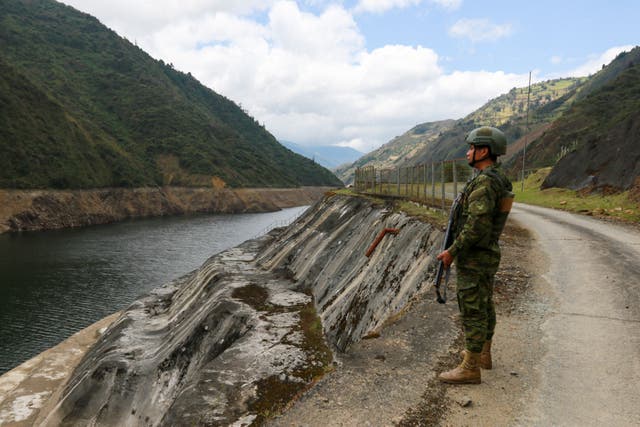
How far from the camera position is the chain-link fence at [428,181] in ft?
57.1

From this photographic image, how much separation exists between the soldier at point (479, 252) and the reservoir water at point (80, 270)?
2782 cm

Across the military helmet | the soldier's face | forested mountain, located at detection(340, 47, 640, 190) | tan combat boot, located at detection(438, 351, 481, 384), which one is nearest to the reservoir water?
tan combat boot, located at detection(438, 351, 481, 384)

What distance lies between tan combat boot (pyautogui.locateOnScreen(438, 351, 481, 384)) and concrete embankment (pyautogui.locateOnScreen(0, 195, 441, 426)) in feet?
8.50

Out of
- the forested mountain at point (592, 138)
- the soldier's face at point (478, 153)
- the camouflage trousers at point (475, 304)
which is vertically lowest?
the camouflage trousers at point (475, 304)

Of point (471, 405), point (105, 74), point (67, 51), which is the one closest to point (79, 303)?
point (471, 405)

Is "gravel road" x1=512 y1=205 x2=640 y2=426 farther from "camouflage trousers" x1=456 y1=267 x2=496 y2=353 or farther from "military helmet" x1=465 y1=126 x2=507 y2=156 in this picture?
"military helmet" x1=465 y1=126 x2=507 y2=156

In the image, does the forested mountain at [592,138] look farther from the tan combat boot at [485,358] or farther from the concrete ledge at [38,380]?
the concrete ledge at [38,380]

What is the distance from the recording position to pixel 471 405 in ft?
14.8

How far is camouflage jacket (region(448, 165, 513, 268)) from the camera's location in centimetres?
485

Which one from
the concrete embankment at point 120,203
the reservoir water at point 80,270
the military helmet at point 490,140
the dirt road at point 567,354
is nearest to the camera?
the dirt road at point 567,354

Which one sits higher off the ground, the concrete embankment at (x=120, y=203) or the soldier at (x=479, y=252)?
the soldier at (x=479, y=252)

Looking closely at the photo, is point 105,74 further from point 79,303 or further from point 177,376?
point 177,376

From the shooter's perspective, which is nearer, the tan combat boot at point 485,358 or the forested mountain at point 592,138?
the tan combat boot at point 485,358

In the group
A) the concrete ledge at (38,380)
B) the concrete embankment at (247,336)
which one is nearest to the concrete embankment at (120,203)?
the concrete ledge at (38,380)
